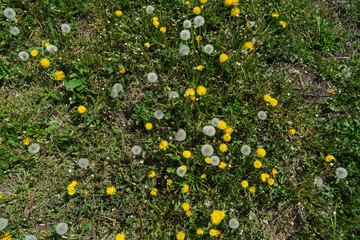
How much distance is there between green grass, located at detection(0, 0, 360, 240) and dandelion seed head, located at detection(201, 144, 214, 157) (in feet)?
0.14

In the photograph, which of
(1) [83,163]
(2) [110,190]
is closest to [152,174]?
(2) [110,190]

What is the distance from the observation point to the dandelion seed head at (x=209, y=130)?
10.3 feet

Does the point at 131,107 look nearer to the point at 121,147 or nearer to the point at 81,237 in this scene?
the point at 121,147

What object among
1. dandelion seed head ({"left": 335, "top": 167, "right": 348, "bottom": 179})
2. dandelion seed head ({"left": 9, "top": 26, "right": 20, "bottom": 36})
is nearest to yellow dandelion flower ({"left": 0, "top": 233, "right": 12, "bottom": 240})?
dandelion seed head ({"left": 9, "top": 26, "right": 20, "bottom": 36})

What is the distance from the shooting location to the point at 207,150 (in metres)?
3.10

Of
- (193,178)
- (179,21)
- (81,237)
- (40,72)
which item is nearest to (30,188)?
(81,237)

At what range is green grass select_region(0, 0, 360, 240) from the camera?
10.0ft

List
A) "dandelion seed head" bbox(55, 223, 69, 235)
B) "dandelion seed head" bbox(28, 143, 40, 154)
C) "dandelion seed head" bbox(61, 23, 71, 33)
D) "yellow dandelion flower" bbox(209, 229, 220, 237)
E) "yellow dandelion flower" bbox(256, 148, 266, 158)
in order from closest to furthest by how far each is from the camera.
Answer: "yellow dandelion flower" bbox(209, 229, 220, 237)
"dandelion seed head" bbox(55, 223, 69, 235)
"yellow dandelion flower" bbox(256, 148, 266, 158)
"dandelion seed head" bbox(28, 143, 40, 154)
"dandelion seed head" bbox(61, 23, 71, 33)

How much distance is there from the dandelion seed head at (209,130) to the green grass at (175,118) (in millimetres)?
68

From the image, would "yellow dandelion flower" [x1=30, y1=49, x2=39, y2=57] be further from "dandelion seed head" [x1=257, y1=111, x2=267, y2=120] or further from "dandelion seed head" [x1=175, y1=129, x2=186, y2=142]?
"dandelion seed head" [x1=257, y1=111, x2=267, y2=120]

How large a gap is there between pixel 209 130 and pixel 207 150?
17 centimetres

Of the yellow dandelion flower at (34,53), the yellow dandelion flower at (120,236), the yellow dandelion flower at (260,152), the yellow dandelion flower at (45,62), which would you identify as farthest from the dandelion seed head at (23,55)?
the yellow dandelion flower at (260,152)

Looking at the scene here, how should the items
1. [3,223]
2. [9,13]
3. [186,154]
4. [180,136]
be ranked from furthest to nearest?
[9,13] < [180,136] < [186,154] < [3,223]

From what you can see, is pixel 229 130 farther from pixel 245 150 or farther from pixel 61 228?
pixel 61 228
